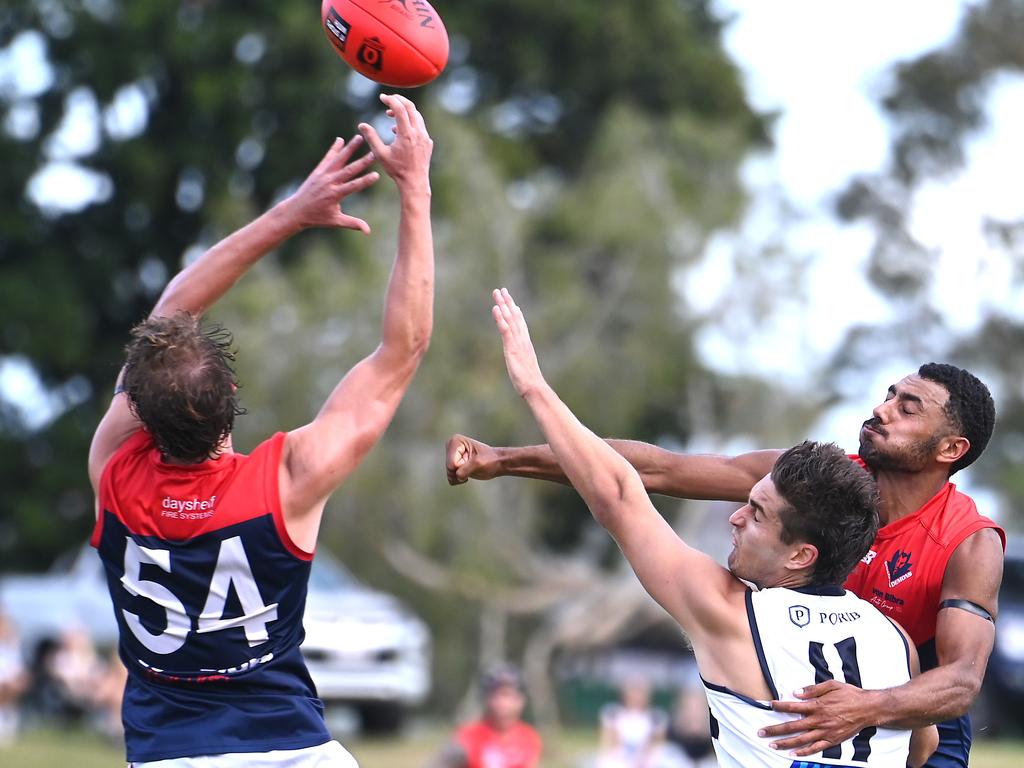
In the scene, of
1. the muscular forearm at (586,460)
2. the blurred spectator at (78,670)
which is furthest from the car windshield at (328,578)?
the muscular forearm at (586,460)

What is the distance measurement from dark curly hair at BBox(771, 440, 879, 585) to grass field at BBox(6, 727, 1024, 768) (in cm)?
992

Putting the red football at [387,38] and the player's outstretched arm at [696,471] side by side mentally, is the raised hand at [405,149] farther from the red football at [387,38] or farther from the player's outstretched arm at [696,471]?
the player's outstretched arm at [696,471]

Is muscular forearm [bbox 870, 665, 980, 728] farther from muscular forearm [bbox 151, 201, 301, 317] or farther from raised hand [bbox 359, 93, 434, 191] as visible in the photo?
muscular forearm [bbox 151, 201, 301, 317]

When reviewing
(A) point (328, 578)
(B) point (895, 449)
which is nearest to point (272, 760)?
(B) point (895, 449)

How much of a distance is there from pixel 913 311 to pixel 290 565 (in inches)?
1256

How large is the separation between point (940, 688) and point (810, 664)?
1.54 ft

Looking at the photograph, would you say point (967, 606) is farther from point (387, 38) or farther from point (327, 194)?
point (387, 38)

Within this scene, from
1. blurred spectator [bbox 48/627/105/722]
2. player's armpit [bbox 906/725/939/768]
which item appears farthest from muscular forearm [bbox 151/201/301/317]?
blurred spectator [bbox 48/627/105/722]

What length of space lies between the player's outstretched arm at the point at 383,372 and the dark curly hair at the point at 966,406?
5.74 ft

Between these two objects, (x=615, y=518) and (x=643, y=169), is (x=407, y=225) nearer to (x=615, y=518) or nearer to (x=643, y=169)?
A: (x=615, y=518)

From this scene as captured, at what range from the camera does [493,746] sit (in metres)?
9.69

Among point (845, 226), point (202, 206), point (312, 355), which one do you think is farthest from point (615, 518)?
point (845, 226)

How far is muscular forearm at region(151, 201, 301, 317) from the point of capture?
4652mm

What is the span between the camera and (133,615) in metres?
4.21
